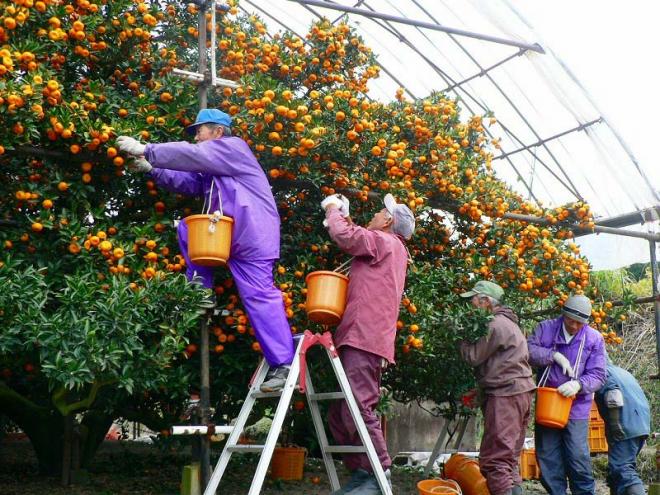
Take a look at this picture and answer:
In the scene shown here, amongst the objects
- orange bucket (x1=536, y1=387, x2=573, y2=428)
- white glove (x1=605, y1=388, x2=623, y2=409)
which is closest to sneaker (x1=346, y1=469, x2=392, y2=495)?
orange bucket (x1=536, y1=387, x2=573, y2=428)

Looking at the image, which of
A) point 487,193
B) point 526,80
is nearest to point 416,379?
point 487,193

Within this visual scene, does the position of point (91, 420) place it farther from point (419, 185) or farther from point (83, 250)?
point (419, 185)

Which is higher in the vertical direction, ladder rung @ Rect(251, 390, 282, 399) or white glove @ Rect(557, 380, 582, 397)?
white glove @ Rect(557, 380, 582, 397)

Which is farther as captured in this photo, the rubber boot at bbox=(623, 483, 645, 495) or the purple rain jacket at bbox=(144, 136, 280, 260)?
the rubber boot at bbox=(623, 483, 645, 495)

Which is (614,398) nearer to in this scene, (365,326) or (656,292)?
(656,292)

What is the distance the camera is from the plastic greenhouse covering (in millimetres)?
10383

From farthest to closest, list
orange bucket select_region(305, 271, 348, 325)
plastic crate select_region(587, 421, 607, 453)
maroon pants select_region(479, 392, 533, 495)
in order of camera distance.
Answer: plastic crate select_region(587, 421, 607, 453), maroon pants select_region(479, 392, 533, 495), orange bucket select_region(305, 271, 348, 325)

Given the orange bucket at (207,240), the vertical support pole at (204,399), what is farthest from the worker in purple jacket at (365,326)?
the vertical support pole at (204,399)

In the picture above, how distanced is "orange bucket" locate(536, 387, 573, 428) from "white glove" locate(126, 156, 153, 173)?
3.13 m

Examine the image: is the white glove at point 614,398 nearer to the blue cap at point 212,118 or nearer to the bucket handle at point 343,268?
the bucket handle at point 343,268

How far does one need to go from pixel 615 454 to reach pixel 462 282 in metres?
1.94

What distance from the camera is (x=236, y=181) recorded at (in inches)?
175

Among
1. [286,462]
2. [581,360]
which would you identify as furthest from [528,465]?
[286,462]

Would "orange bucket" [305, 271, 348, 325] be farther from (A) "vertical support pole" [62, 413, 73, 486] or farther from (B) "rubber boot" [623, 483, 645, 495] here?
(B) "rubber boot" [623, 483, 645, 495]
